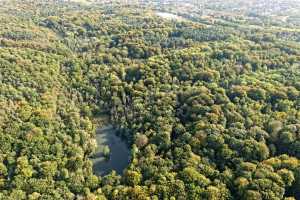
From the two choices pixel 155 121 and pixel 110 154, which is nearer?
pixel 110 154

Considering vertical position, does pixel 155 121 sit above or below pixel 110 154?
above

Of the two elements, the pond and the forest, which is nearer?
the forest

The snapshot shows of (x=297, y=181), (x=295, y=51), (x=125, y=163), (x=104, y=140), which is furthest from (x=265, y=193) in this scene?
(x=295, y=51)

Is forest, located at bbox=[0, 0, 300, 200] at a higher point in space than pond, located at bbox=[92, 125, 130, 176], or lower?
higher
